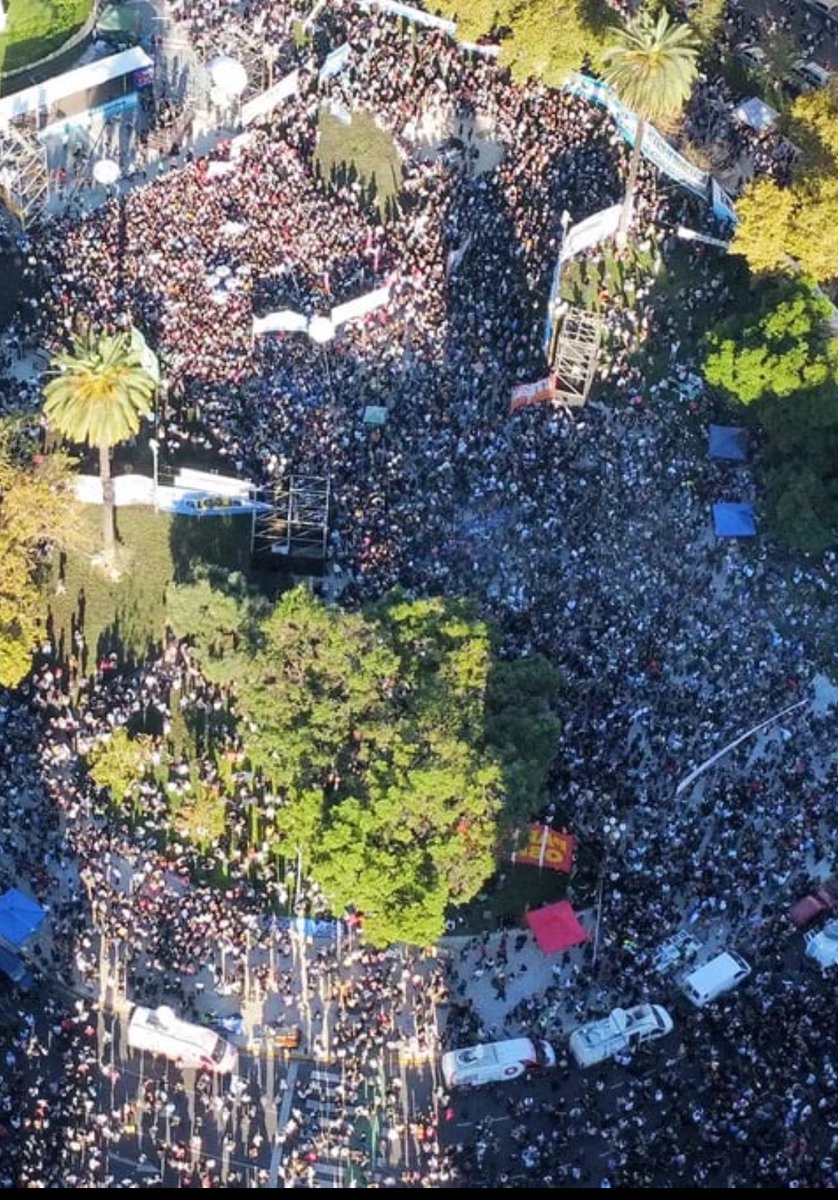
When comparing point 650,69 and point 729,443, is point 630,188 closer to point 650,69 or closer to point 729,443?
point 650,69

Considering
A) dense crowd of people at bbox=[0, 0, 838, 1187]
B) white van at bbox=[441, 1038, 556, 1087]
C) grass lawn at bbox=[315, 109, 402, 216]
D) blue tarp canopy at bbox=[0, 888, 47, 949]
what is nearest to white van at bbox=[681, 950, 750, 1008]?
dense crowd of people at bbox=[0, 0, 838, 1187]

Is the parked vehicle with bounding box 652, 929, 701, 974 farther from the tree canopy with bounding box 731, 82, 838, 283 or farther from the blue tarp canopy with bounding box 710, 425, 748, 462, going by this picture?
the tree canopy with bounding box 731, 82, 838, 283

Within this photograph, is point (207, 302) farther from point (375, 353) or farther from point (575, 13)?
point (575, 13)

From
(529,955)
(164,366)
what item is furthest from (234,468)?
(529,955)

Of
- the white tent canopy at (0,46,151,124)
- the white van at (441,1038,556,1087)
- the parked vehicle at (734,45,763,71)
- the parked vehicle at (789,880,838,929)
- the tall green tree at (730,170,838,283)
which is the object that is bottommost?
the white van at (441,1038,556,1087)

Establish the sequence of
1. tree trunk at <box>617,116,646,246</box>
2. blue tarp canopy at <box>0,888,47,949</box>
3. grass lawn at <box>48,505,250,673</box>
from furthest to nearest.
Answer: tree trunk at <box>617,116,646,246</box> → grass lawn at <box>48,505,250,673</box> → blue tarp canopy at <box>0,888,47,949</box>

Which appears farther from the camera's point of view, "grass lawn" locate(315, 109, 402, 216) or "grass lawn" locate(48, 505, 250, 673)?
"grass lawn" locate(315, 109, 402, 216)
